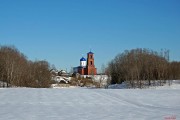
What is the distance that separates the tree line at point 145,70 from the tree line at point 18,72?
15.4 metres

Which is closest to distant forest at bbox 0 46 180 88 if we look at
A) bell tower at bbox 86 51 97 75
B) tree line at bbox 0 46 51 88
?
tree line at bbox 0 46 51 88

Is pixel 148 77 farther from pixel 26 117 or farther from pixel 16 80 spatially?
pixel 26 117

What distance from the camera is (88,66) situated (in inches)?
5022

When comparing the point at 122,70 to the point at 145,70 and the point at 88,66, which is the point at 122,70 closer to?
the point at 145,70

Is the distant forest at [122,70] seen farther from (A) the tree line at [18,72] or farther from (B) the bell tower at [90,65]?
(B) the bell tower at [90,65]

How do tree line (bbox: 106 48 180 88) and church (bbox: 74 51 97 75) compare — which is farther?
church (bbox: 74 51 97 75)

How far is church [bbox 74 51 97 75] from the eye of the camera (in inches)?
4835

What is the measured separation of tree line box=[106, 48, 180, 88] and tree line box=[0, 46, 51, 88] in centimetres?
1538

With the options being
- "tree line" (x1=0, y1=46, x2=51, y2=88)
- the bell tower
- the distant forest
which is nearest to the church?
the bell tower

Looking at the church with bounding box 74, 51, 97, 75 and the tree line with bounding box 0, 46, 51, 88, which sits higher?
the church with bounding box 74, 51, 97, 75

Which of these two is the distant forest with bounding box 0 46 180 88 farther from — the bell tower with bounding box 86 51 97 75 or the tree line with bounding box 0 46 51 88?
the bell tower with bounding box 86 51 97 75

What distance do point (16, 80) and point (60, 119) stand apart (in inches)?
1726

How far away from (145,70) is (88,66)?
2697 inches

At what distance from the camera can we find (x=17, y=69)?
52.3 metres
